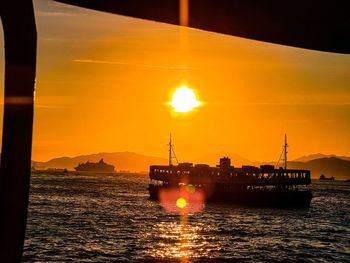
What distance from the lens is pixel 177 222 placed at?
2579 inches

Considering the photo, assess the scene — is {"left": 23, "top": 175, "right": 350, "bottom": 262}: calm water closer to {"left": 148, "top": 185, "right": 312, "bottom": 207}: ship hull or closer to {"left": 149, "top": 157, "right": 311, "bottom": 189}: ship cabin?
{"left": 148, "top": 185, "right": 312, "bottom": 207}: ship hull

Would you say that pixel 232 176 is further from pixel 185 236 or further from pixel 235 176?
pixel 185 236

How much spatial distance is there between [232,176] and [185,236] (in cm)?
3772

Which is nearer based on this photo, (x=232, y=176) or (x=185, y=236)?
(x=185, y=236)

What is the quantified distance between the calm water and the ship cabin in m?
7.81

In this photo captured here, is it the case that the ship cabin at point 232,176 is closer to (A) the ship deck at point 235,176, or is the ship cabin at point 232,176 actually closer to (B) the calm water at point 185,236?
(A) the ship deck at point 235,176

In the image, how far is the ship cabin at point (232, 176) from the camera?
8722 centimetres

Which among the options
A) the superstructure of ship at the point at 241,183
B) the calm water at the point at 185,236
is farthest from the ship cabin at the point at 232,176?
the calm water at the point at 185,236

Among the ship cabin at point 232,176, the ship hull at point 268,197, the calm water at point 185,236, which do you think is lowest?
the calm water at point 185,236

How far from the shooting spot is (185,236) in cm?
5138

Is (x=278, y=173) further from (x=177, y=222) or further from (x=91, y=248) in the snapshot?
(x=91, y=248)

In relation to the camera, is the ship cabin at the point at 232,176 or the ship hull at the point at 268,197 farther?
the ship cabin at the point at 232,176

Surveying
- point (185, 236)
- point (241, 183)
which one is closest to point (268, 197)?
point (241, 183)

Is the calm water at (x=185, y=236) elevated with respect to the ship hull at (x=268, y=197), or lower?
lower
